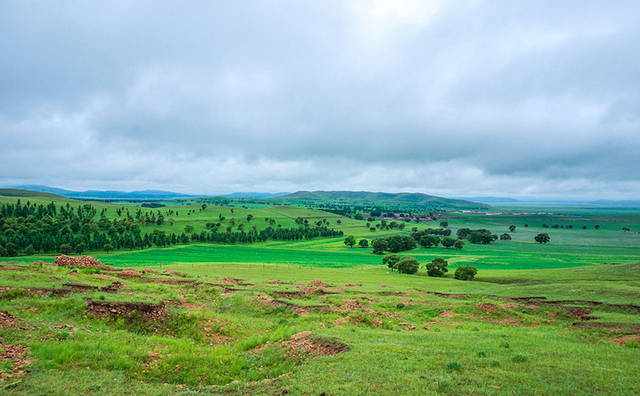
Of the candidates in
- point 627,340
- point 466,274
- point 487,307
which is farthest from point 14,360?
point 466,274

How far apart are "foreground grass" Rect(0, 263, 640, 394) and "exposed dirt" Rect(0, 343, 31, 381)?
0.17 meters

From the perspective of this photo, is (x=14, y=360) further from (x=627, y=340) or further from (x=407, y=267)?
(x=407, y=267)

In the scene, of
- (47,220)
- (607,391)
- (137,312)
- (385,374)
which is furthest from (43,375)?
(47,220)

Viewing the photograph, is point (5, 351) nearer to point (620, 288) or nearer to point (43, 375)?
point (43, 375)

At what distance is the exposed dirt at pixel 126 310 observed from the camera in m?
31.6

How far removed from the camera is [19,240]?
495 ft

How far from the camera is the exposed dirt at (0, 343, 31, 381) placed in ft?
66.4

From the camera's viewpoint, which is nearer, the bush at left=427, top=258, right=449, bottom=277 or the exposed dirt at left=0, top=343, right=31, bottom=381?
the exposed dirt at left=0, top=343, right=31, bottom=381

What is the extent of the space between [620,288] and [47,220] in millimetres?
203885

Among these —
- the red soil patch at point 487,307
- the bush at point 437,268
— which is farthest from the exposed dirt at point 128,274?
the bush at point 437,268

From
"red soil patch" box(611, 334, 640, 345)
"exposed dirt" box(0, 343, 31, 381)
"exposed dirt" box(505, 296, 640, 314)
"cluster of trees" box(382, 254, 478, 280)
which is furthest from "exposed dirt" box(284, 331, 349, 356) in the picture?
"cluster of trees" box(382, 254, 478, 280)

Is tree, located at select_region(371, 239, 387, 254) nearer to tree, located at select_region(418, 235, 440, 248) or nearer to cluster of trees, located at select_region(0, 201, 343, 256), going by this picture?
tree, located at select_region(418, 235, 440, 248)

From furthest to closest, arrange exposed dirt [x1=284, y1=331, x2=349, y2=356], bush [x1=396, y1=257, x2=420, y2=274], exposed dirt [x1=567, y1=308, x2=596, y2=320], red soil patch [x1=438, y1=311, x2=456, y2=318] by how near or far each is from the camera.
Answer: bush [x1=396, y1=257, x2=420, y2=274] → red soil patch [x1=438, y1=311, x2=456, y2=318] → exposed dirt [x1=567, y1=308, x2=596, y2=320] → exposed dirt [x1=284, y1=331, x2=349, y2=356]

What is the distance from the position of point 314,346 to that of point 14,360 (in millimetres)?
16170
